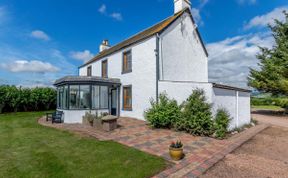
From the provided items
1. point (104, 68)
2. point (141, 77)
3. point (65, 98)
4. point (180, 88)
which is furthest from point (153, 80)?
point (104, 68)

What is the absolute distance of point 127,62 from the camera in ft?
48.2

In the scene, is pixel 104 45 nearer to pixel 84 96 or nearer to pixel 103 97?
pixel 103 97

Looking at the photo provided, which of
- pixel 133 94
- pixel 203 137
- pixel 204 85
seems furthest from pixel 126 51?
pixel 203 137

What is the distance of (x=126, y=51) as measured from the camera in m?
14.7

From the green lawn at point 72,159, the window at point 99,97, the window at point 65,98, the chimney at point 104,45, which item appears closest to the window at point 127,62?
the window at point 99,97

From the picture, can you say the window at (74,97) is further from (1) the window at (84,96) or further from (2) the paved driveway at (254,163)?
(2) the paved driveway at (254,163)

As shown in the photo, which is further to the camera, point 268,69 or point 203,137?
point 268,69

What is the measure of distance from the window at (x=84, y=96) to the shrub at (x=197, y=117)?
22.0ft

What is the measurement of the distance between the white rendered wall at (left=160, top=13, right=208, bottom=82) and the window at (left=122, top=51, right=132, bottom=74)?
315 cm

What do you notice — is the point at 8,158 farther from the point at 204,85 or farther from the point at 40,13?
the point at 40,13

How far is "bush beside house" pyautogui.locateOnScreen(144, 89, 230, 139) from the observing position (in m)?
8.66

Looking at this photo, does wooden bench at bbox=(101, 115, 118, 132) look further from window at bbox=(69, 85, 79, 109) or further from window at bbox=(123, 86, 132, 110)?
window at bbox=(123, 86, 132, 110)

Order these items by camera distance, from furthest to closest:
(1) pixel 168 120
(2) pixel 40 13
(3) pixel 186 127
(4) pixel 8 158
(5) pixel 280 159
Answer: (2) pixel 40 13, (1) pixel 168 120, (3) pixel 186 127, (5) pixel 280 159, (4) pixel 8 158

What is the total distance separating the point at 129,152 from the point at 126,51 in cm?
1034
